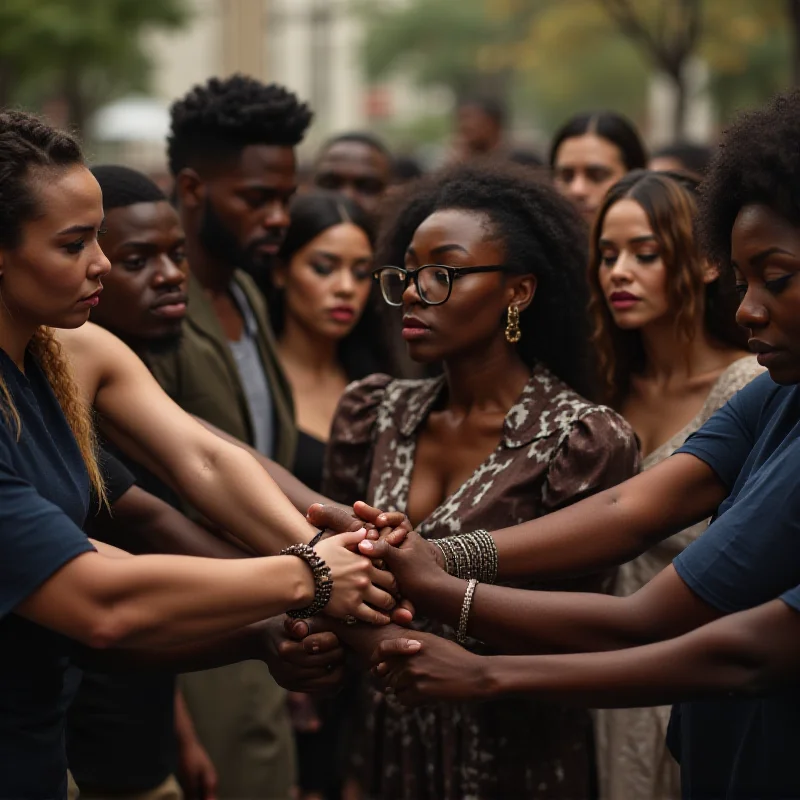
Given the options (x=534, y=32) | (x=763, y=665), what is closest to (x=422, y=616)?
(x=763, y=665)

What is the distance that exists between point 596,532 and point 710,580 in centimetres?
74

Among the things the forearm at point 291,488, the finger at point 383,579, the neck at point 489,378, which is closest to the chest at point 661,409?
the neck at point 489,378

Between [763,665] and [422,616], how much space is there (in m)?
1.28

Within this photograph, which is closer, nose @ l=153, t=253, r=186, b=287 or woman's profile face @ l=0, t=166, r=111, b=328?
woman's profile face @ l=0, t=166, r=111, b=328

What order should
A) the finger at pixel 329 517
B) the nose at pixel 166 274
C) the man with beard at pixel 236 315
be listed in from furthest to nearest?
the man with beard at pixel 236 315
the nose at pixel 166 274
the finger at pixel 329 517

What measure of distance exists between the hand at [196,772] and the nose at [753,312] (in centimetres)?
284

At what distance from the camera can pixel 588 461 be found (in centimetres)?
421

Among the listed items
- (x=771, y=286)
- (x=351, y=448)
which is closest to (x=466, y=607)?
(x=351, y=448)

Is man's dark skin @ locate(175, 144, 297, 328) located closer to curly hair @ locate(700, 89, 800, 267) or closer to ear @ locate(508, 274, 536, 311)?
ear @ locate(508, 274, 536, 311)

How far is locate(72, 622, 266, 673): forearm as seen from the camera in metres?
3.89

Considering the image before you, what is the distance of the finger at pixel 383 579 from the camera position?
4.02m

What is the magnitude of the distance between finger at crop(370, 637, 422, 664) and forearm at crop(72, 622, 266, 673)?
393 millimetres

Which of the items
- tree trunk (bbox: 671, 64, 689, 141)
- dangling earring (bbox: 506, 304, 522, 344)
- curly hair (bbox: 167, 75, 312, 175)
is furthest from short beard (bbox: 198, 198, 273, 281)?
tree trunk (bbox: 671, 64, 689, 141)

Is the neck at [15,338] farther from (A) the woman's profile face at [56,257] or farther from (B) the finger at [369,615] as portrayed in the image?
(B) the finger at [369,615]
